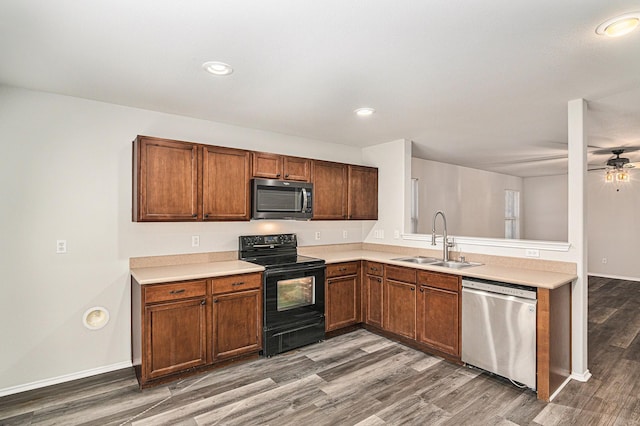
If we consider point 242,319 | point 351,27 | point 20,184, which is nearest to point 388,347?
point 242,319

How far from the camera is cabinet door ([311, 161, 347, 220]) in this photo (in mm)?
4234

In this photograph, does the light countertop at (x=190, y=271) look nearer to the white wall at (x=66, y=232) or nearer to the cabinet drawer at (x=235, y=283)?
the cabinet drawer at (x=235, y=283)

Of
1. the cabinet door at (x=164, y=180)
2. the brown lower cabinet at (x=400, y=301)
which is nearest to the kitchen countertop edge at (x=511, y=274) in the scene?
the brown lower cabinet at (x=400, y=301)

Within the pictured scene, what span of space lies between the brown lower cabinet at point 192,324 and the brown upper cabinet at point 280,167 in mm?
1134

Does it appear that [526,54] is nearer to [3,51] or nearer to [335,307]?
[335,307]

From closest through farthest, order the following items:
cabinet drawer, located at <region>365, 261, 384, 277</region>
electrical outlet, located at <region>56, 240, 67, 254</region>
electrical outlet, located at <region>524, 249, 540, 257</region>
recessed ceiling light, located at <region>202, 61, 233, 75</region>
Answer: recessed ceiling light, located at <region>202, 61, 233, 75</region> < electrical outlet, located at <region>56, 240, 67, 254</region> < electrical outlet, located at <region>524, 249, 540, 257</region> < cabinet drawer, located at <region>365, 261, 384, 277</region>

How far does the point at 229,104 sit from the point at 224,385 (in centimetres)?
250

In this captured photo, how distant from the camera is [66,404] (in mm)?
2598

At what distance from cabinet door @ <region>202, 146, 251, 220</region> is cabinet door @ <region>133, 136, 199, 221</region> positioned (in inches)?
4.3

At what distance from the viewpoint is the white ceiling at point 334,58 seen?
1.75 metres

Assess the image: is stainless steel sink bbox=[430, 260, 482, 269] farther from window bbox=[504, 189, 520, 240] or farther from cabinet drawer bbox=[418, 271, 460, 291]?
window bbox=[504, 189, 520, 240]

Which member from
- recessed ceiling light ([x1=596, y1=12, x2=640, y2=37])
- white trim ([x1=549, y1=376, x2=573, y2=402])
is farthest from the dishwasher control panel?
recessed ceiling light ([x1=596, y1=12, x2=640, y2=37])

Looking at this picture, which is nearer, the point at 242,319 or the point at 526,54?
the point at 526,54

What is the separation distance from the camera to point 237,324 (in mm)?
3225
